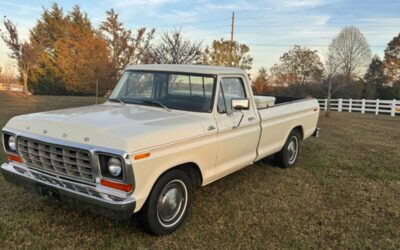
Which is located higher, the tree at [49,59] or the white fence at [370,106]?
the tree at [49,59]

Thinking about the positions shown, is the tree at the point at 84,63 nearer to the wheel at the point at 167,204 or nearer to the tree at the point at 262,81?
the tree at the point at 262,81

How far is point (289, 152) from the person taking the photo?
23.0 feet

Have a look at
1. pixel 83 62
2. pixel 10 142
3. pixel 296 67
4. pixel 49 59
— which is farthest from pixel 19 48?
pixel 296 67

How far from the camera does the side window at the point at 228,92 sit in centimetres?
480

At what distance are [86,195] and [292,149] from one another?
15.6ft

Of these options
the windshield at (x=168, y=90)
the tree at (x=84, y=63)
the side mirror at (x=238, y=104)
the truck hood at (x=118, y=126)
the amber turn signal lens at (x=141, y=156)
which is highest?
the tree at (x=84, y=63)

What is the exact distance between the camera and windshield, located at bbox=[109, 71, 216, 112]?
4750mm

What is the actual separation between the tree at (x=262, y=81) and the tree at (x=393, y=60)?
1380 centimetres

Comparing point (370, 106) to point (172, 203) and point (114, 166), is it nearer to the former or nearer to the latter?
point (172, 203)

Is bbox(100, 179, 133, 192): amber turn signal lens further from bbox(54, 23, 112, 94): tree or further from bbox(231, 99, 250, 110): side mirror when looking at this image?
bbox(54, 23, 112, 94): tree

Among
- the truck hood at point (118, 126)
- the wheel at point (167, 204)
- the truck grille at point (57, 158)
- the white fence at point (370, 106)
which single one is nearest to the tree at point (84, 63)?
the white fence at point (370, 106)

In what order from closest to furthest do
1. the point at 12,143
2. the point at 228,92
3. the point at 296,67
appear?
1. the point at 12,143
2. the point at 228,92
3. the point at 296,67

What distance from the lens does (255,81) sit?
45750mm

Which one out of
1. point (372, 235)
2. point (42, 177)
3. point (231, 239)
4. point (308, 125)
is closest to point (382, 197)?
point (372, 235)
